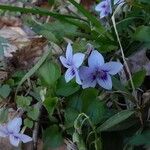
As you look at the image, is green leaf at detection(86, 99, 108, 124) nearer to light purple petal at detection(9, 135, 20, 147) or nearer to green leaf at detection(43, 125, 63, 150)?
green leaf at detection(43, 125, 63, 150)

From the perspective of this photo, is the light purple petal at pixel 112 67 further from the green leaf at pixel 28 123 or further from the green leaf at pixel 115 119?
the green leaf at pixel 28 123

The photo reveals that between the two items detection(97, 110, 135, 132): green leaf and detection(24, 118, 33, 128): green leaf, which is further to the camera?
detection(24, 118, 33, 128): green leaf

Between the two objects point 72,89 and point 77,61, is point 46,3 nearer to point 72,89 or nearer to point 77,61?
point 72,89

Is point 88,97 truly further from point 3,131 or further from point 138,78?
point 3,131

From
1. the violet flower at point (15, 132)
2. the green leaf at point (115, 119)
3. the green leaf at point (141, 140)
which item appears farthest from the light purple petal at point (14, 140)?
the green leaf at point (141, 140)

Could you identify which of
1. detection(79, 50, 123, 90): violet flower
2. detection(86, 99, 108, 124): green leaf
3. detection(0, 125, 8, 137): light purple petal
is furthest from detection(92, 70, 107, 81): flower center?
detection(0, 125, 8, 137): light purple petal

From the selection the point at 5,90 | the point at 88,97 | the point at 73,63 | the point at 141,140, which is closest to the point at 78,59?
the point at 73,63

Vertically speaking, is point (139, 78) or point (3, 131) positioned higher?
point (139, 78)
